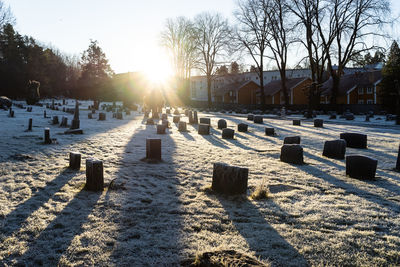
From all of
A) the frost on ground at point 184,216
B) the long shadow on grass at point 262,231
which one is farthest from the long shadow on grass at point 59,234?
the long shadow on grass at point 262,231

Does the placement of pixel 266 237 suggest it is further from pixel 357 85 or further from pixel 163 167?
pixel 357 85

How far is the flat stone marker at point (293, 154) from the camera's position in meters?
6.80

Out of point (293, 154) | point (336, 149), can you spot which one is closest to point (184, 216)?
point (293, 154)

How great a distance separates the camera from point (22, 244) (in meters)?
2.89

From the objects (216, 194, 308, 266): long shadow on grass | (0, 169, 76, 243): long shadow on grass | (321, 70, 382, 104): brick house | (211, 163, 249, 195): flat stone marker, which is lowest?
(216, 194, 308, 266): long shadow on grass

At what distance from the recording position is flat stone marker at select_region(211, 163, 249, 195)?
4.52 m

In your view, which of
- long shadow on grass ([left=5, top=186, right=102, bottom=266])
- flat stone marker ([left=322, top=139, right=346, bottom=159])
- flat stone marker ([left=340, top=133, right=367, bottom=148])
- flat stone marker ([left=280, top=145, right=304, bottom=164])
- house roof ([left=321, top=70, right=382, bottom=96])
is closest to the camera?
long shadow on grass ([left=5, top=186, right=102, bottom=266])

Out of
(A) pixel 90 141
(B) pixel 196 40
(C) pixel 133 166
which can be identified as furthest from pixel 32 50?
(C) pixel 133 166

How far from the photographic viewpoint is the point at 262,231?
3252 millimetres

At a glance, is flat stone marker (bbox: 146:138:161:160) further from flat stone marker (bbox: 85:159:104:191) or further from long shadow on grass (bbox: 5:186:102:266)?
long shadow on grass (bbox: 5:186:102:266)

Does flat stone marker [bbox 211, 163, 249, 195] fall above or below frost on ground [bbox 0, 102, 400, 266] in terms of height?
above

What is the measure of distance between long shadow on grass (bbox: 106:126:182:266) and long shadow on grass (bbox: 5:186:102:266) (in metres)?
0.38

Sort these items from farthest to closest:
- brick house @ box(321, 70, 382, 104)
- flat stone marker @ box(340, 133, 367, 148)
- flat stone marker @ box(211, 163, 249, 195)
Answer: brick house @ box(321, 70, 382, 104), flat stone marker @ box(340, 133, 367, 148), flat stone marker @ box(211, 163, 249, 195)

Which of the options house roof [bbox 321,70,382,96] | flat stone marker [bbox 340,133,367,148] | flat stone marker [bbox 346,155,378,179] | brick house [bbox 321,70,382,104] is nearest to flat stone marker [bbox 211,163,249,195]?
flat stone marker [bbox 346,155,378,179]
